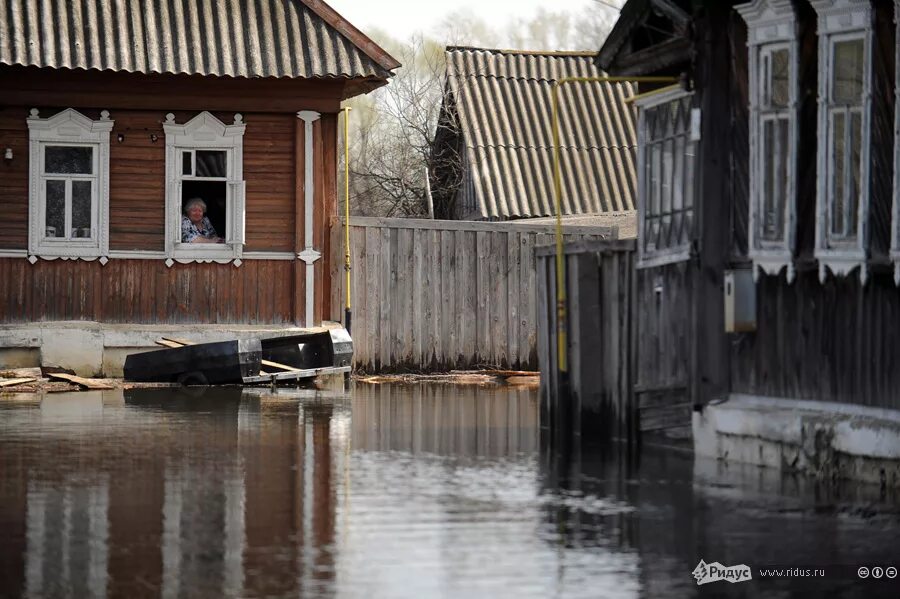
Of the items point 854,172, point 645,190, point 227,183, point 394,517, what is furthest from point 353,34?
point 394,517

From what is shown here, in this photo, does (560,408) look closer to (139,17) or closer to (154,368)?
(154,368)

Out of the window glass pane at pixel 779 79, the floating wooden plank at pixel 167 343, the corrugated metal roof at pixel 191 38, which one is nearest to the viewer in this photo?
the window glass pane at pixel 779 79

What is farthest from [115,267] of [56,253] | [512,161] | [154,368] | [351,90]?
[512,161]

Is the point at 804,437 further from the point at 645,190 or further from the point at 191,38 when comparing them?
the point at 191,38

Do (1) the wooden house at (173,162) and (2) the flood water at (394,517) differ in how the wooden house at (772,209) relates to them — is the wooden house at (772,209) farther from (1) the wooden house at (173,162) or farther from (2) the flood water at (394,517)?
(1) the wooden house at (173,162)

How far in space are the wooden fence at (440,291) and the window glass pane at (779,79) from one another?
12.4 metres

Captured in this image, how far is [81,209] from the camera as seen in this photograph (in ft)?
81.5

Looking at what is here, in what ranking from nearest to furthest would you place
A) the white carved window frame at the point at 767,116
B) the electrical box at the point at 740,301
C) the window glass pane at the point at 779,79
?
the white carved window frame at the point at 767,116
the window glass pane at the point at 779,79
the electrical box at the point at 740,301

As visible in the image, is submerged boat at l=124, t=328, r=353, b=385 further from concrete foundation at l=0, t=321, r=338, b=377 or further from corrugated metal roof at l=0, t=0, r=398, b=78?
corrugated metal roof at l=0, t=0, r=398, b=78

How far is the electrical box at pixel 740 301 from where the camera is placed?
13.7m

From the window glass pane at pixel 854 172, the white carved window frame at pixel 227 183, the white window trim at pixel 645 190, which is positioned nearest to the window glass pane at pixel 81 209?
the white carved window frame at pixel 227 183

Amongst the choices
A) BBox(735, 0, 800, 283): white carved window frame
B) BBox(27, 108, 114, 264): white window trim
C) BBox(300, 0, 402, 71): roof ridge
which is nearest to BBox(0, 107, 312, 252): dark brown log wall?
BBox(27, 108, 114, 264): white window trim

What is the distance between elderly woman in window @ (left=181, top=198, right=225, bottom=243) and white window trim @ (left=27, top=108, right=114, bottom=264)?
4.01 ft

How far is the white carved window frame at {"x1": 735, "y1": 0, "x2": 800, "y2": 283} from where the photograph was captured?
12.9m
